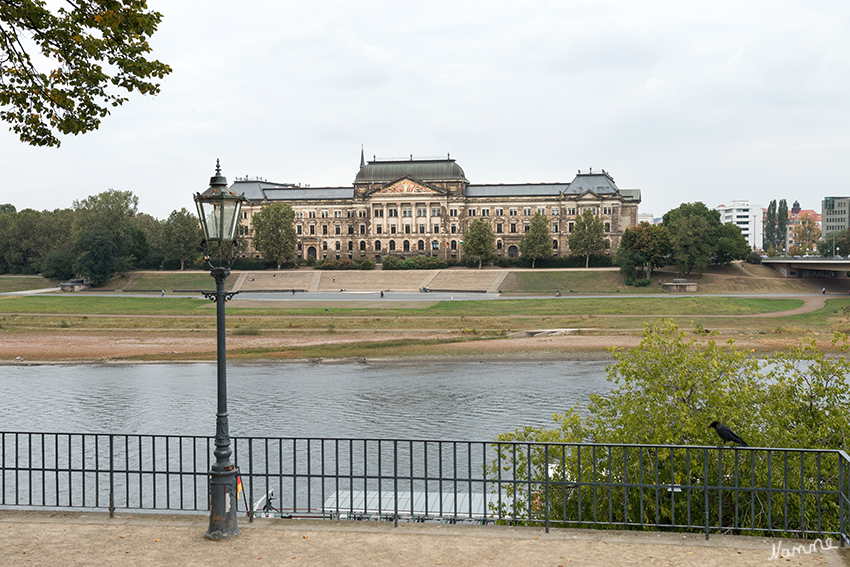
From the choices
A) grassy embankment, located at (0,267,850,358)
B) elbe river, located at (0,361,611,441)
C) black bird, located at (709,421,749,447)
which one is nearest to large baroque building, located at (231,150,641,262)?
grassy embankment, located at (0,267,850,358)

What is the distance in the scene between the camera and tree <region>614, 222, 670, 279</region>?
327 feet

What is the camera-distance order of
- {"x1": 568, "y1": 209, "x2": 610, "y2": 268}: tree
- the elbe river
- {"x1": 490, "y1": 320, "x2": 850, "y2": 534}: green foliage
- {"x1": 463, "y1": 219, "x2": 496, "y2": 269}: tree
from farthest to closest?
1. {"x1": 463, "y1": 219, "x2": 496, "y2": 269}: tree
2. {"x1": 568, "y1": 209, "x2": 610, "y2": 268}: tree
3. the elbe river
4. {"x1": 490, "y1": 320, "x2": 850, "y2": 534}: green foliage

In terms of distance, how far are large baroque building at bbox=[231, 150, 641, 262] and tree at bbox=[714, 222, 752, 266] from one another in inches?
1349

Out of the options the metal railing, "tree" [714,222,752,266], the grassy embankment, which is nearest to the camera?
the metal railing

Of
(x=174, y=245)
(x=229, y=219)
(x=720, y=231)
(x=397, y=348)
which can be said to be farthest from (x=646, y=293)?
(x=229, y=219)

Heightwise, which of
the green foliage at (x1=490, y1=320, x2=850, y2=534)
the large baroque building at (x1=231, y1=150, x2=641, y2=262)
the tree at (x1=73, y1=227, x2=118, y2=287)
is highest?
the large baroque building at (x1=231, y1=150, x2=641, y2=262)

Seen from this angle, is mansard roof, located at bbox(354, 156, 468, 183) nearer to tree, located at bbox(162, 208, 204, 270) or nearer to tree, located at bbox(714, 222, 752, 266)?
tree, located at bbox(162, 208, 204, 270)

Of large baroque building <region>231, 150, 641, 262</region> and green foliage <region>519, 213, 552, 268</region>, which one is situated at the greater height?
Answer: large baroque building <region>231, 150, 641, 262</region>

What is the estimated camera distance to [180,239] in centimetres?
12069

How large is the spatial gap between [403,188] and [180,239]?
4742cm

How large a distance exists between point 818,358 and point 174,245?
11811 cm

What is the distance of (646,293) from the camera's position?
90312 mm

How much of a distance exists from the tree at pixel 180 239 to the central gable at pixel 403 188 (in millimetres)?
40941

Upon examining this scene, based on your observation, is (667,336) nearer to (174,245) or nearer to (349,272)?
(349,272)
